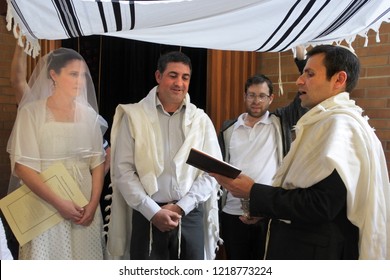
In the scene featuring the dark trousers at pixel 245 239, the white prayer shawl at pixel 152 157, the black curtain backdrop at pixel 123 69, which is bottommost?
the dark trousers at pixel 245 239

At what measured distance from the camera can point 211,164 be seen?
156 centimetres

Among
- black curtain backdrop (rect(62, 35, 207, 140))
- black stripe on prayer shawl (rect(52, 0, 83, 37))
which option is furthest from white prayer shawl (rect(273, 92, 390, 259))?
black curtain backdrop (rect(62, 35, 207, 140))

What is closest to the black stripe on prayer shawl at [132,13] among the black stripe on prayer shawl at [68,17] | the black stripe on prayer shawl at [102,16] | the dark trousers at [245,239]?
the black stripe on prayer shawl at [102,16]

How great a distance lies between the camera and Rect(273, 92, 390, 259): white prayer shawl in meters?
1.35

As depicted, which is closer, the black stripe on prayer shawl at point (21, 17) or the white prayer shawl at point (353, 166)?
the white prayer shawl at point (353, 166)

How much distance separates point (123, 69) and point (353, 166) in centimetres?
228

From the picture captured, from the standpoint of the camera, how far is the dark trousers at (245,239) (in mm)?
2361

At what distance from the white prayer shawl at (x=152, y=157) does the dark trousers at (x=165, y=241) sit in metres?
0.10

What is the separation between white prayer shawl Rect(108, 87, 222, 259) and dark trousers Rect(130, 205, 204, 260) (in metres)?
0.10

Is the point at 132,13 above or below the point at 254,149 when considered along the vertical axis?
above

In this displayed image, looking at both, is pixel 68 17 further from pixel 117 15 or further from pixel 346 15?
pixel 346 15

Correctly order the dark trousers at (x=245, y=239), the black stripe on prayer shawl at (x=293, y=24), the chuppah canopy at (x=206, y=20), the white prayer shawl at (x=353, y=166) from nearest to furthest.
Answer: the white prayer shawl at (x=353, y=166), the chuppah canopy at (x=206, y=20), the black stripe on prayer shawl at (x=293, y=24), the dark trousers at (x=245, y=239)

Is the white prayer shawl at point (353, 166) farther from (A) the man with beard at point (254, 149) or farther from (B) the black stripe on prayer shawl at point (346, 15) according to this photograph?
(A) the man with beard at point (254, 149)

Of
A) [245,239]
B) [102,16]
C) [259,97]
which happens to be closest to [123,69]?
[259,97]
